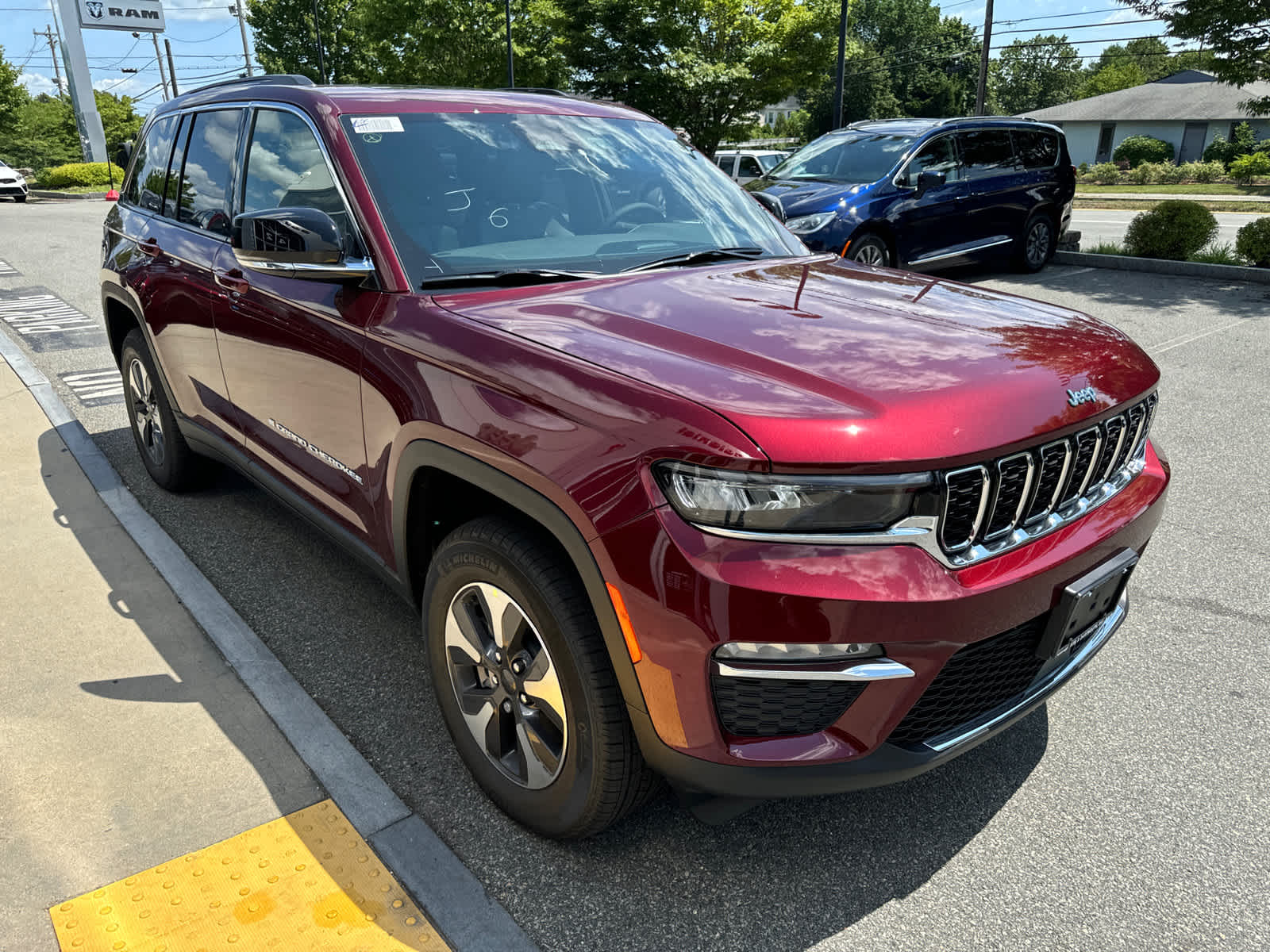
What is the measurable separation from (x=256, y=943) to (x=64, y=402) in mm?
5501

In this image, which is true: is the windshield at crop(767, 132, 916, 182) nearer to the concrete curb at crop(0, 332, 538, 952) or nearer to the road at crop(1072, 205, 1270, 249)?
the road at crop(1072, 205, 1270, 249)

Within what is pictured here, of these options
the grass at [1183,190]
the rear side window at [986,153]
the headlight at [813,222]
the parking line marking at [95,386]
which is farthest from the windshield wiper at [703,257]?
the grass at [1183,190]

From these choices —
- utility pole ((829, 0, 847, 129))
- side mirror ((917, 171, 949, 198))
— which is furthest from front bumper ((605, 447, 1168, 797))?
utility pole ((829, 0, 847, 129))

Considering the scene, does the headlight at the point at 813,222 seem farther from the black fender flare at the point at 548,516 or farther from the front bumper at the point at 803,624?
the front bumper at the point at 803,624

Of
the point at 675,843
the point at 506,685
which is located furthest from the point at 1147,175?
the point at 506,685

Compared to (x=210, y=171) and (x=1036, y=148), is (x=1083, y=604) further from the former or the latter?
(x=1036, y=148)

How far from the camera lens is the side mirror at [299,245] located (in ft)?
8.70

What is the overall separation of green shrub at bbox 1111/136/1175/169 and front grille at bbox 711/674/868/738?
54.6m

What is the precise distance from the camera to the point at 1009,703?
7.23 feet

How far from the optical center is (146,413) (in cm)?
480

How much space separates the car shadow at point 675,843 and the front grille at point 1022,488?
3.00 feet

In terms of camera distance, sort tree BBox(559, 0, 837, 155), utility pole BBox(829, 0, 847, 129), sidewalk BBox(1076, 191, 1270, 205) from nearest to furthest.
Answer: utility pole BBox(829, 0, 847, 129) → tree BBox(559, 0, 837, 155) → sidewalk BBox(1076, 191, 1270, 205)

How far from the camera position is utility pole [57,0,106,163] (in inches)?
1529

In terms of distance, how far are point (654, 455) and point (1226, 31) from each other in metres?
11.8
